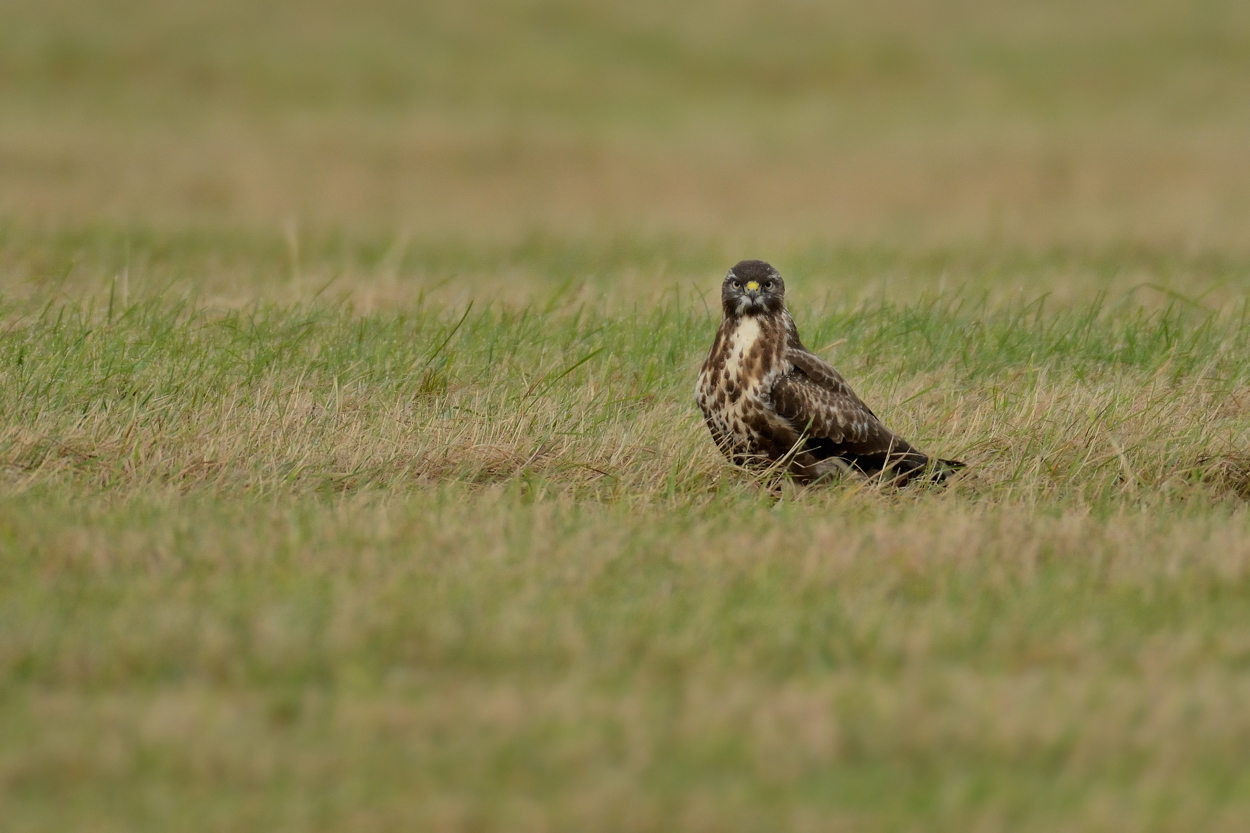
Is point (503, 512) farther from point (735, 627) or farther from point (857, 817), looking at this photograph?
point (857, 817)

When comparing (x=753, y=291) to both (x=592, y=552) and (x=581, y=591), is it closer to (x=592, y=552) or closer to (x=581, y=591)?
(x=592, y=552)

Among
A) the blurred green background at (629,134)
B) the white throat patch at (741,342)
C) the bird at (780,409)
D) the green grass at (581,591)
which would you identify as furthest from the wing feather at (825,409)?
the blurred green background at (629,134)

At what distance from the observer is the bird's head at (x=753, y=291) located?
273 inches

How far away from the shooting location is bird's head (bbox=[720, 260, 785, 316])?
273 inches

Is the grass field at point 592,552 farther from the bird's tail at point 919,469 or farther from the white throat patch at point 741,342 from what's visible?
the white throat patch at point 741,342

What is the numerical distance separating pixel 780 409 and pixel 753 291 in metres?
0.55

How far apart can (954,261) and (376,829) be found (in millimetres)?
11868

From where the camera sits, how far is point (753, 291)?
6926mm

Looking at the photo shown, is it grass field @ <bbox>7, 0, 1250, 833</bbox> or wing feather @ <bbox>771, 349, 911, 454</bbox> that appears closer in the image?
grass field @ <bbox>7, 0, 1250, 833</bbox>

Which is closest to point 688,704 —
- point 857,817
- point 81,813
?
point 857,817

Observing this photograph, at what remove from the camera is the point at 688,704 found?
4262mm

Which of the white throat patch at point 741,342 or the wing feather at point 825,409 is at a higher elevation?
the white throat patch at point 741,342

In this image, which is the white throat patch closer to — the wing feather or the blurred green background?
the wing feather

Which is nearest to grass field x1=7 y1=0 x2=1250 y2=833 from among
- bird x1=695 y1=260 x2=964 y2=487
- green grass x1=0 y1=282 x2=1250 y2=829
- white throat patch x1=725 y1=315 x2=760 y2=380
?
green grass x1=0 y1=282 x2=1250 y2=829
